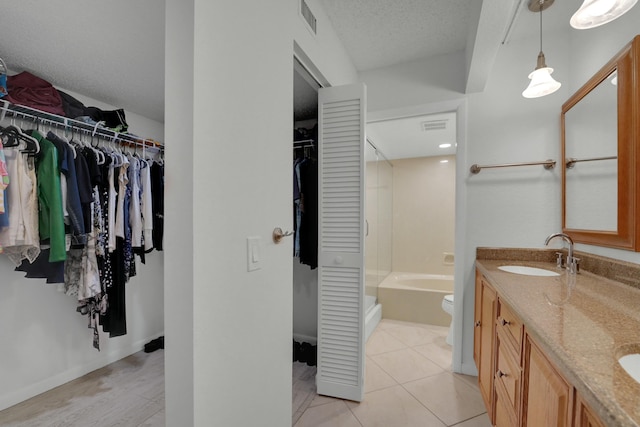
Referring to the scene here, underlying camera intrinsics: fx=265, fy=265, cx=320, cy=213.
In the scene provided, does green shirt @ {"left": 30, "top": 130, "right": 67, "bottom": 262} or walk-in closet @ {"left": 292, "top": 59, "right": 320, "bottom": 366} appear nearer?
green shirt @ {"left": 30, "top": 130, "right": 67, "bottom": 262}

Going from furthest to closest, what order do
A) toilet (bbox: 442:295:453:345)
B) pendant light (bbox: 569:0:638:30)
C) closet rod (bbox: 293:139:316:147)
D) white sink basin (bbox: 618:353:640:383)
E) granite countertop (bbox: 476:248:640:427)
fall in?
toilet (bbox: 442:295:453:345)
closet rod (bbox: 293:139:316:147)
pendant light (bbox: 569:0:638:30)
white sink basin (bbox: 618:353:640:383)
granite countertop (bbox: 476:248:640:427)

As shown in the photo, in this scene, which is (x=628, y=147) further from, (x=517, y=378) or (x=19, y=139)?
(x=19, y=139)

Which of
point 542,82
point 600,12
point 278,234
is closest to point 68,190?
point 278,234

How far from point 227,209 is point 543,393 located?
1092 mm

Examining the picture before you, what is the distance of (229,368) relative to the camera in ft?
2.74

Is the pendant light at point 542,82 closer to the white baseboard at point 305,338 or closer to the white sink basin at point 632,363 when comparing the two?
the white sink basin at point 632,363

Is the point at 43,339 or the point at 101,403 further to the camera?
the point at 43,339

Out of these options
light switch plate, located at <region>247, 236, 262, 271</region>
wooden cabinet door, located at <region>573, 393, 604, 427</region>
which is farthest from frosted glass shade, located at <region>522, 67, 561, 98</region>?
light switch plate, located at <region>247, 236, 262, 271</region>

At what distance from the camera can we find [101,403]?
→ 1.77 metres

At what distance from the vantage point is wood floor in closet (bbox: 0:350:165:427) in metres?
1.62

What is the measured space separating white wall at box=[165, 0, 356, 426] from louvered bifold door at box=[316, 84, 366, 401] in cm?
63

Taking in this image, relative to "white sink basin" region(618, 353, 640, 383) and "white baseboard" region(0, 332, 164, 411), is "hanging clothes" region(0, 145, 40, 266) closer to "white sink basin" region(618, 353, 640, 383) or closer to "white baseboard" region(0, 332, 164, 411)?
"white baseboard" region(0, 332, 164, 411)

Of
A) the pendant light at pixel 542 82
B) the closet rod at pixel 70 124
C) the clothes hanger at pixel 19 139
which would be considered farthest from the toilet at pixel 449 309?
the clothes hanger at pixel 19 139

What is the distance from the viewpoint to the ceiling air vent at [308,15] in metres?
1.41
